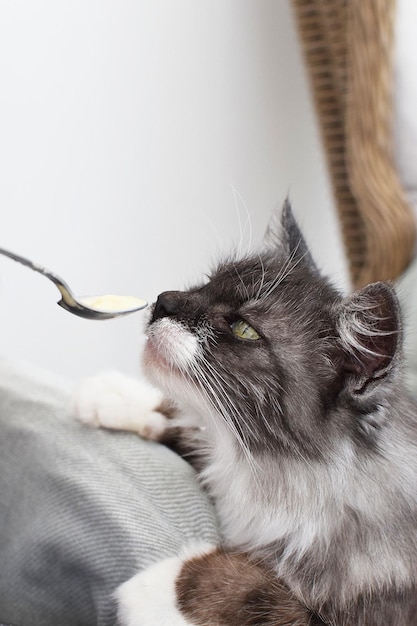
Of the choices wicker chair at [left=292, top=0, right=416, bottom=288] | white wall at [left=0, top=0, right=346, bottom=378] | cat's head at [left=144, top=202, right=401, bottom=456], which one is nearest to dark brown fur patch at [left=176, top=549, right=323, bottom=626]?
cat's head at [left=144, top=202, right=401, bottom=456]

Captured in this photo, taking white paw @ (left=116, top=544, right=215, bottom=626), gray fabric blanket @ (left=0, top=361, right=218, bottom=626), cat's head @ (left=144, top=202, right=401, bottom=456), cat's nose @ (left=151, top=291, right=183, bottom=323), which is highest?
cat's nose @ (left=151, top=291, right=183, bottom=323)

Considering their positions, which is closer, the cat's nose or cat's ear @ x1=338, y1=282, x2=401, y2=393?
cat's ear @ x1=338, y1=282, x2=401, y2=393

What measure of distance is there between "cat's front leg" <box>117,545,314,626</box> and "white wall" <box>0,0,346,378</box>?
0.95m

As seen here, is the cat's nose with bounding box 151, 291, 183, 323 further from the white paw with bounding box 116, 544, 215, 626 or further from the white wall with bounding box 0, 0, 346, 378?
the white wall with bounding box 0, 0, 346, 378

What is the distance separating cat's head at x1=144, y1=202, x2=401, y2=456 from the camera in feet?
3.36

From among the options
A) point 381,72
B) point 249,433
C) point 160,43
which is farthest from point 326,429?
point 160,43

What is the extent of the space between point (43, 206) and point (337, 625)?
1.24m

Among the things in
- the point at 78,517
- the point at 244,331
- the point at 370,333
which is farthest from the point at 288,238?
the point at 78,517

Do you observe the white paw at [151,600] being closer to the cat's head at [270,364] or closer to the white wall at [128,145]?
the cat's head at [270,364]

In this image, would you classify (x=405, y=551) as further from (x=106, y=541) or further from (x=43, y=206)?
(x=43, y=206)

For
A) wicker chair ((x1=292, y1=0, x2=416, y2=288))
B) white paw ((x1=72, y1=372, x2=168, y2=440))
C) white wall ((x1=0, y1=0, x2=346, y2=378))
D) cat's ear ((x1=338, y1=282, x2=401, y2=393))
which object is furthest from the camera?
wicker chair ((x1=292, y1=0, x2=416, y2=288))

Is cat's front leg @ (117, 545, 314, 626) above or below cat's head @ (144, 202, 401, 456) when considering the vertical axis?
below

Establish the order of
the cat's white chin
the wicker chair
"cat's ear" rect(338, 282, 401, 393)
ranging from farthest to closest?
the wicker chair < the cat's white chin < "cat's ear" rect(338, 282, 401, 393)

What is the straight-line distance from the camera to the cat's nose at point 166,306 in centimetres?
109
